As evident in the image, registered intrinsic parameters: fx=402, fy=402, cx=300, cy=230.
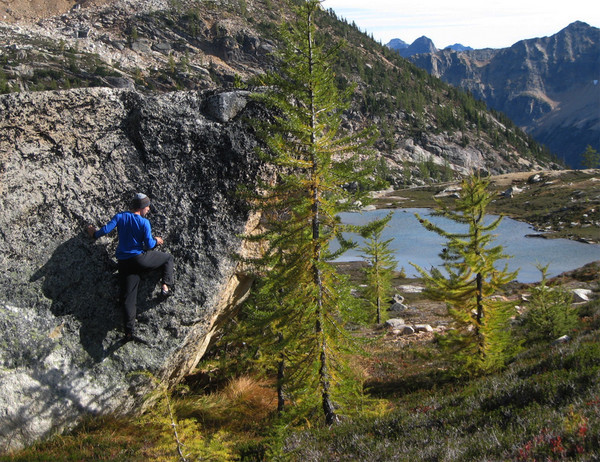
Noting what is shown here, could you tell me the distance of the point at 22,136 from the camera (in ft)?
27.8

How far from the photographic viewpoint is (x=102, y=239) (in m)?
8.48

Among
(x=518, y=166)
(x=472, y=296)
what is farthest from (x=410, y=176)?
(x=472, y=296)

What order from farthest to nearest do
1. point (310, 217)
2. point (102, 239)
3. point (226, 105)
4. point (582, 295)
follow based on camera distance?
point (582, 295)
point (226, 105)
point (310, 217)
point (102, 239)

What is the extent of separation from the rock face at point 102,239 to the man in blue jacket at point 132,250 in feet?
1.30

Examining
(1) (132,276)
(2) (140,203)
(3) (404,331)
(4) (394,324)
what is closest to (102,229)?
(2) (140,203)

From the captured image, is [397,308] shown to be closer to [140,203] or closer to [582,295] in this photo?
[582,295]

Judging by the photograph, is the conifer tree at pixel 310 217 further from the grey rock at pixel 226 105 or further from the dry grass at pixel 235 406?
the dry grass at pixel 235 406

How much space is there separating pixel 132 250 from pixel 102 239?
105 centimetres

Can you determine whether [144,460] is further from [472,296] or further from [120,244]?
[472,296]

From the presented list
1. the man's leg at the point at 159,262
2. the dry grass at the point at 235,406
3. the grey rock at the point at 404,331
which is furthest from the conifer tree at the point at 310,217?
the grey rock at the point at 404,331

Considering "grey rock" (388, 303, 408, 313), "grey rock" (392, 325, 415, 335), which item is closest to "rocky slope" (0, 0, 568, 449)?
"grey rock" (392, 325, 415, 335)

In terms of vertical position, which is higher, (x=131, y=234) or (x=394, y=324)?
(x=131, y=234)

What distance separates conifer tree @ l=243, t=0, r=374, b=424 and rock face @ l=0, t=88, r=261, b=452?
997 millimetres

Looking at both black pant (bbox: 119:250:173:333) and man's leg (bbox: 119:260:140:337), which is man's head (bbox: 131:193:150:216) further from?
man's leg (bbox: 119:260:140:337)
